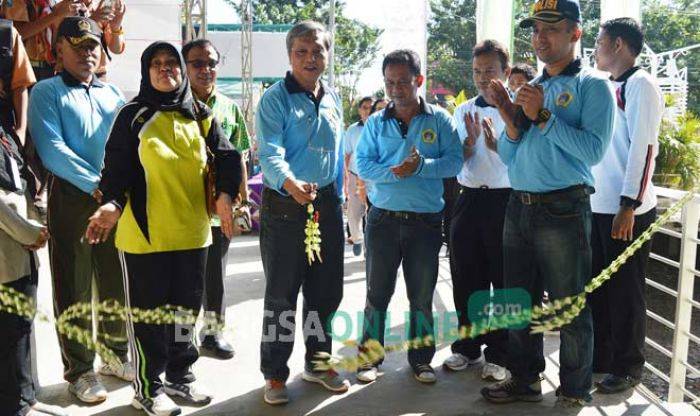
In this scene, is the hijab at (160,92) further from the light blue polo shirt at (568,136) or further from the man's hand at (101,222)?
the light blue polo shirt at (568,136)

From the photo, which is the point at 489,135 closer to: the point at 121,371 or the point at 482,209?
the point at 482,209

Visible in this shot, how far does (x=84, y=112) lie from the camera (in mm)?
3006

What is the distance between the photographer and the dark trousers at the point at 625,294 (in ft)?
10.2

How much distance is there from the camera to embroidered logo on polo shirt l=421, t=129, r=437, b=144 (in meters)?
3.28

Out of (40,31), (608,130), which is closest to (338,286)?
(608,130)

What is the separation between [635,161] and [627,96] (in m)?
0.31

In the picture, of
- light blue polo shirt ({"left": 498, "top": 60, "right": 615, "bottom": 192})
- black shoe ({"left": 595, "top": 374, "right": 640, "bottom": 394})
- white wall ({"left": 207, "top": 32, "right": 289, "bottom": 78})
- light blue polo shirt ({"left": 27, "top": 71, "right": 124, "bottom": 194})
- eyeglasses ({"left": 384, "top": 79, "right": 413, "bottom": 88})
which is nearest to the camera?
light blue polo shirt ({"left": 498, "top": 60, "right": 615, "bottom": 192})

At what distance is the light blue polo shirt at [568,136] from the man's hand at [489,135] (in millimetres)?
350

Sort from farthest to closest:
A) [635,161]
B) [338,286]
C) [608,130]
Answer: [338,286]
[635,161]
[608,130]

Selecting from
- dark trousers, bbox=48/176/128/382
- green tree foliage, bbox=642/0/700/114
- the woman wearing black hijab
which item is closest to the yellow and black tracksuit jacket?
the woman wearing black hijab

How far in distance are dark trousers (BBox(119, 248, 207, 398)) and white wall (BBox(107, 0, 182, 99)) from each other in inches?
157

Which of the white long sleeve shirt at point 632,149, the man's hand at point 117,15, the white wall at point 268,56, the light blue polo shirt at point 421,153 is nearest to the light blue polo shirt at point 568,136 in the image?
the white long sleeve shirt at point 632,149

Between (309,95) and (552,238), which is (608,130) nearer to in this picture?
(552,238)

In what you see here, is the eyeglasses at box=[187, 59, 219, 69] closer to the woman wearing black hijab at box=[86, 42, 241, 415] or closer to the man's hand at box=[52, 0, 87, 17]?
the man's hand at box=[52, 0, 87, 17]
